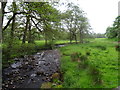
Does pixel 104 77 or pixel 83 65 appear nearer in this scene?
pixel 104 77

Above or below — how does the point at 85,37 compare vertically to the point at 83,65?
above

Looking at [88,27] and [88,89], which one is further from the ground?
[88,27]

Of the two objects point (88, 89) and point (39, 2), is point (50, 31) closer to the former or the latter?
point (39, 2)

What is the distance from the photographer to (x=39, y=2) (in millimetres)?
4469

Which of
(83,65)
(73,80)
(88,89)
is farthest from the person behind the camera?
(83,65)

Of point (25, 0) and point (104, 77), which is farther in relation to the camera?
point (25, 0)

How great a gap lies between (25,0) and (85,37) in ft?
49.7

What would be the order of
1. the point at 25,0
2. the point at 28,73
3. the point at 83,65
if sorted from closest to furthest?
the point at 25,0, the point at 83,65, the point at 28,73

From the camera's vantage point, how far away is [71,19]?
16859 millimetres

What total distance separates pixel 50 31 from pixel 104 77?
4.65 metres

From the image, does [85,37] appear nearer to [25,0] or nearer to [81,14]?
[81,14]

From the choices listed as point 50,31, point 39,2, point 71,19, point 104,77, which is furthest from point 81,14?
point 104,77

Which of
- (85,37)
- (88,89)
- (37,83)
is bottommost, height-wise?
(37,83)

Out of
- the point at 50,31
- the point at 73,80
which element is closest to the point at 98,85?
the point at 73,80
